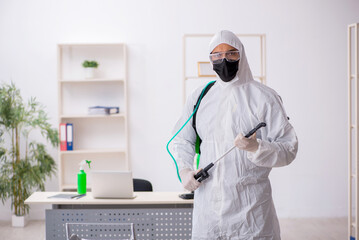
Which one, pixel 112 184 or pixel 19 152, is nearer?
pixel 112 184

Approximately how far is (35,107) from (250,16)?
2.66m

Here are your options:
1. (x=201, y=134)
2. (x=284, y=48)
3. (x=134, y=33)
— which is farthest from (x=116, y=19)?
(x=201, y=134)

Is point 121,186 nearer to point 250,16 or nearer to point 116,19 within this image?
point 116,19

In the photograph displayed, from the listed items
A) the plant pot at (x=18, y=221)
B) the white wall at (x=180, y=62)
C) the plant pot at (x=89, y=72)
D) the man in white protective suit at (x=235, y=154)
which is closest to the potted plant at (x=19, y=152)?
the plant pot at (x=18, y=221)

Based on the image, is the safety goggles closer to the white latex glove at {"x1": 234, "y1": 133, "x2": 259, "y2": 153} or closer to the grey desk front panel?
the white latex glove at {"x1": 234, "y1": 133, "x2": 259, "y2": 153}

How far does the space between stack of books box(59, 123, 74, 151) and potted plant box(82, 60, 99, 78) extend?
0.58 m

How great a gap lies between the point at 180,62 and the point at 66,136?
4.97 feet

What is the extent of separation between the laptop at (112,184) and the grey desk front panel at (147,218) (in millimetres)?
167

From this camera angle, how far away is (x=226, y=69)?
1.95 meters

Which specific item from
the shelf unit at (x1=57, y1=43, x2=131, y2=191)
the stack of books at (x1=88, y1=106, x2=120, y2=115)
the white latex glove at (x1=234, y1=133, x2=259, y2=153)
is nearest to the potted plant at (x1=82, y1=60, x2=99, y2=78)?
the shelf unit at (x1=57, y1=43, x2=131, y2=191)

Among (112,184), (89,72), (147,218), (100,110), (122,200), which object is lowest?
(147,218)

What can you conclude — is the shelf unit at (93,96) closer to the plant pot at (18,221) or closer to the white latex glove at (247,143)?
the plant pot at (18,221)

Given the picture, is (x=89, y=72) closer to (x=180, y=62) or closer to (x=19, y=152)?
(x=180, y=62)

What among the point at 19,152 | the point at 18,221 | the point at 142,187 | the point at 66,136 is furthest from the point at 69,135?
the point at 142,187
